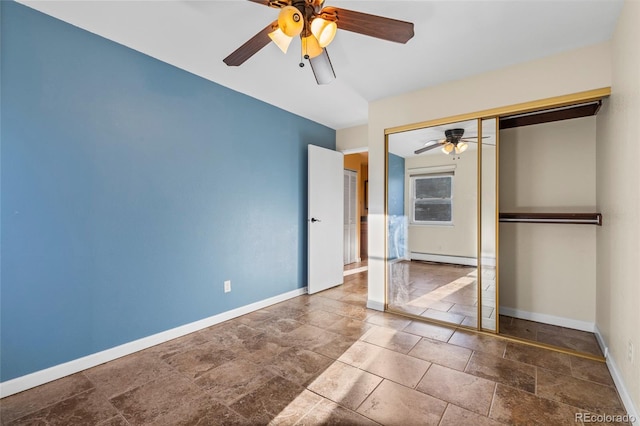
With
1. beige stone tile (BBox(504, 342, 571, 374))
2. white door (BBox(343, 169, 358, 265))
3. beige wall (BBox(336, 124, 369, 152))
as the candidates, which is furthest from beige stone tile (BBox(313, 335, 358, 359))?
Answer: white door (BBox(343, 169, 358, 265))

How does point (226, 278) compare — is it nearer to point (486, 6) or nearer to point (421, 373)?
point (421, 373)

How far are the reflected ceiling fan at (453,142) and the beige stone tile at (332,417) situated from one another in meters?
2.59

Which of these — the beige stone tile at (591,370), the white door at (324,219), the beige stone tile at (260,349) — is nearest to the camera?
the beige stone tile at (591,370)

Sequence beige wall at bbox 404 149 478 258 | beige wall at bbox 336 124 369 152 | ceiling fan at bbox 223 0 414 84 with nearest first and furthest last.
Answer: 1. ceiling fan at bbox 223 0 414 84
2. beige wall at bbox 404 149 478 258
3. beige wall at bbox 336 124 369 152

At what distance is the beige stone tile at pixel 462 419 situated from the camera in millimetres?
1611

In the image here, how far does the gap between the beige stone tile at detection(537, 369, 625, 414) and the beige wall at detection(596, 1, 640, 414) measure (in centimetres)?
16

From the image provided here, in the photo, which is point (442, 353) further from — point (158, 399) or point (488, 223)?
point (158, 399)

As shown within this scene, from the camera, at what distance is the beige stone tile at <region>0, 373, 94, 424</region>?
175cm

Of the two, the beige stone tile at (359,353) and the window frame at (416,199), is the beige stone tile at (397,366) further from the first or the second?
the window frame at (416,199)

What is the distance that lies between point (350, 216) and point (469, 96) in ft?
12.8

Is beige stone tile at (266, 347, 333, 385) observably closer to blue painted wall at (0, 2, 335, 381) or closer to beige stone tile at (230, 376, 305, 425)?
beige stone tile at (230, 376, 305, 425)

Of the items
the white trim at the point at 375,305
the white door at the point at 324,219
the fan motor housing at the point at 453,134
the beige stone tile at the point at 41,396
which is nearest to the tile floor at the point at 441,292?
the white trim at the point at 375,305

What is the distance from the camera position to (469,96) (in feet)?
9.50

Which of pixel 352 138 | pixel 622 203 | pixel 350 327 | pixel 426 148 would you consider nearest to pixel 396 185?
pixel 426 148
